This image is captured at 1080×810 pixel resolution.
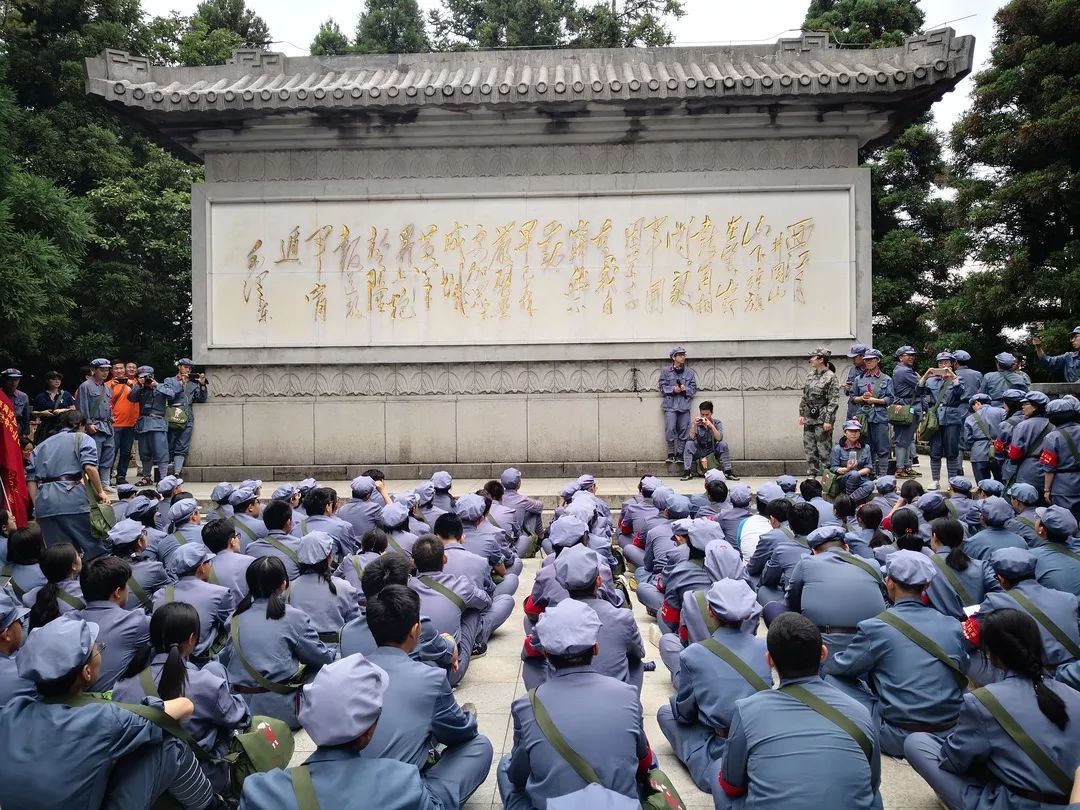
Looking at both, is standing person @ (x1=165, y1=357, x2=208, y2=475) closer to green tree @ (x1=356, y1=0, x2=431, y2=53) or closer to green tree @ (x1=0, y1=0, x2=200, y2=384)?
green tree @ (x1=0, y1=0, x2=200, y2=384)

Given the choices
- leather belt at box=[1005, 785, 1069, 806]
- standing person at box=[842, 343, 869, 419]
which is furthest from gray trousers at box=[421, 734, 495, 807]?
standing person at box=[842, 343, 869, 419]

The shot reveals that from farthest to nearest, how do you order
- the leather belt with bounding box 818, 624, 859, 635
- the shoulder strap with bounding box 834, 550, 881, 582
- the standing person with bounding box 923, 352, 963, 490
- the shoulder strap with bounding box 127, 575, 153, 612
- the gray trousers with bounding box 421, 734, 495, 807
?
the standing person with bounding box 923, 352, 963, 490
the shoulder strap with bounding box 127, 575, 153, 612
the shoulder strap with bounding box 834, 550, 881, 582
the leather belt with bounding box 818, 624, 859, 635
the gray trousers with bounding box 421, 734, 495, 807

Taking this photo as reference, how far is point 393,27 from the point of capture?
3575cm

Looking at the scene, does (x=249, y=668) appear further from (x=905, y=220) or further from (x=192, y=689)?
(x=905, y=220)

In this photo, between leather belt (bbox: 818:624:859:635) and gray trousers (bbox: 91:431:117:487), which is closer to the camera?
leather belt (bbox: 818:624:859:635)

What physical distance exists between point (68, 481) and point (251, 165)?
720 centimetres

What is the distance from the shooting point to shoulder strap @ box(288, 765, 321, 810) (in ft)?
9.13

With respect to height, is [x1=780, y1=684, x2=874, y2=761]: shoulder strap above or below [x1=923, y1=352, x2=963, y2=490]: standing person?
below

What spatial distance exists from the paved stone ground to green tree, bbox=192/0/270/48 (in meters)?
28.3

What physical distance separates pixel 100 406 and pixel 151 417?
0.73 meters

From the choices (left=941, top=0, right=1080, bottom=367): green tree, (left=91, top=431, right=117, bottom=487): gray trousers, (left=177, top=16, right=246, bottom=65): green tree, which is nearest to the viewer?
(left=91, top=431, right=117, bottom=487): gray trousers

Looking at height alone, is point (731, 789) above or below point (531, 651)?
below

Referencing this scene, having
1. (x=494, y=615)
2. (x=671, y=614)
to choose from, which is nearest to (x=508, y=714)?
(x=671, y=614)

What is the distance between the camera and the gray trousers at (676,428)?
516 inches
